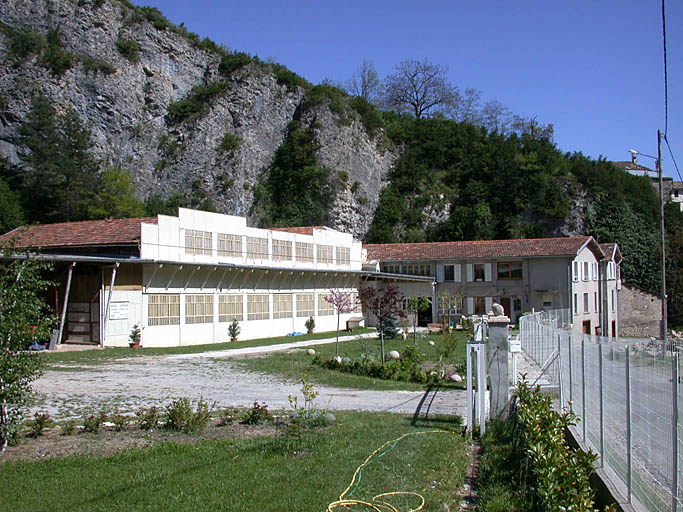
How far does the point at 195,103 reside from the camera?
242 ft

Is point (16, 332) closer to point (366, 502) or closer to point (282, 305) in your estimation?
point (366, 502)

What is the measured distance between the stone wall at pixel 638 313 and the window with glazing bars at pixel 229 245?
1511 inches

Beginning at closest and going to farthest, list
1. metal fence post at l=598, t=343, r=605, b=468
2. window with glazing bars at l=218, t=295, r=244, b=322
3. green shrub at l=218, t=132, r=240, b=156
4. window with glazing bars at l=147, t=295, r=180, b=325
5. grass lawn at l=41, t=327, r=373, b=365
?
metal fence post at l=598, t=343, r=605, b=468
grass lawn at l=41, t=327, r=373, b=365
window with glazing bars at l=147, t=295, r=180, b=325
window with glazing bars at l=218, t=295, r=244, b=322
green shrub at l=218, t=132, r=240, b=156

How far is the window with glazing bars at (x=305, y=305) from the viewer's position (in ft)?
139

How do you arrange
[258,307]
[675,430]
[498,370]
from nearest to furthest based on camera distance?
[675,430], [498,370], [258,307]

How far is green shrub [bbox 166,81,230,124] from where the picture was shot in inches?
2854

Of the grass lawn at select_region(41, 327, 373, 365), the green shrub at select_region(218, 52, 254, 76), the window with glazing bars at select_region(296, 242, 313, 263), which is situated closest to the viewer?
the grass lawn at select_region(41, 327, 373, 365)

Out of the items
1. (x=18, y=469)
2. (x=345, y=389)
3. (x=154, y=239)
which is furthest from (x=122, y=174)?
(x=18, y=469)

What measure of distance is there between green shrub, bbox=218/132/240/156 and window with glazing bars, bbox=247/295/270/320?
116ft

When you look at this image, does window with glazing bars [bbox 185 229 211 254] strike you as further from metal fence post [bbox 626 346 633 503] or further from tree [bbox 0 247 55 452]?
metal fence post [bbox 626 346 633 503]

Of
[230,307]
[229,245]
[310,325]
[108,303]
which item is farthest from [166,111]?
[108,303]

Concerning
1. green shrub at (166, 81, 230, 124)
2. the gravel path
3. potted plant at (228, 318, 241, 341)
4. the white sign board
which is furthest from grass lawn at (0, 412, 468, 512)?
green shrub at (166, 81, 230, 124)

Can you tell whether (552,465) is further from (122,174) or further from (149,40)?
(149,40)

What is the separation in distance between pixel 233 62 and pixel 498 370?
242ft
